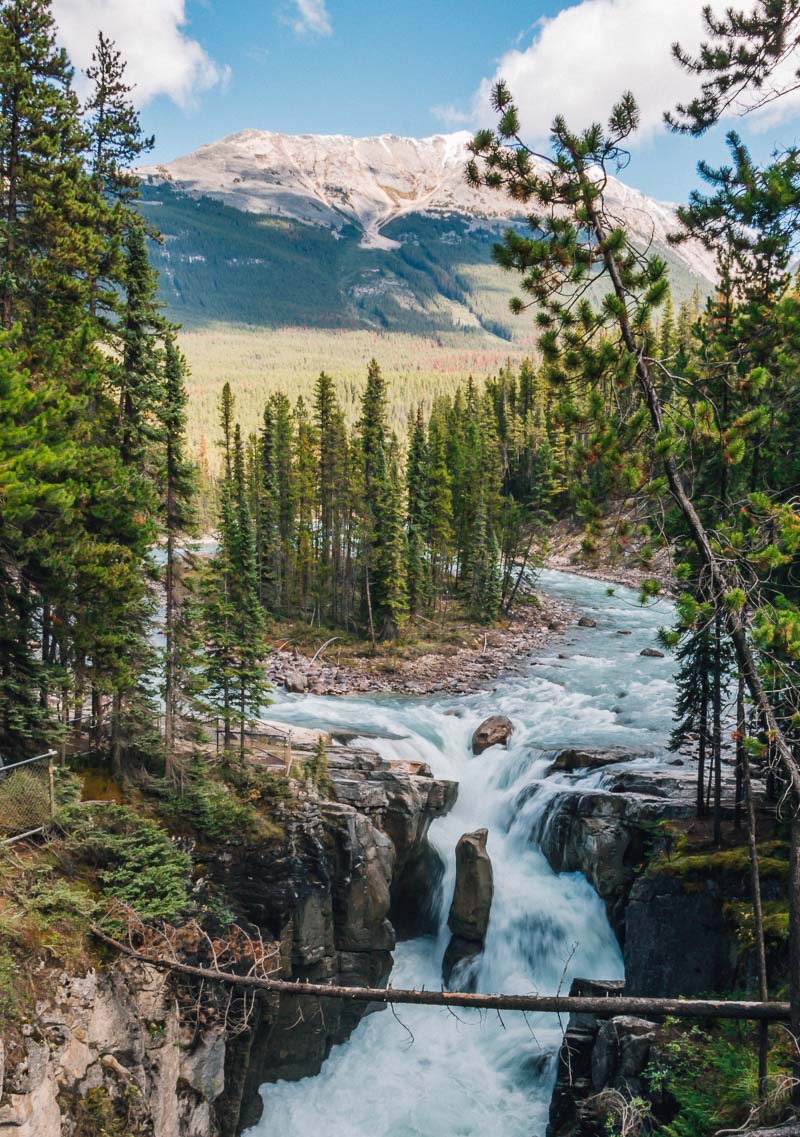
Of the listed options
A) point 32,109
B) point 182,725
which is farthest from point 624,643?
point 32,109

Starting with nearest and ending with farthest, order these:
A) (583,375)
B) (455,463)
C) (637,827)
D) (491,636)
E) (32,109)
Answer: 1. (583,375)
2. (32,109)
3. (637,827)
4. (491,636)
5. (455,463)

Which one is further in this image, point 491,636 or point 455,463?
point 455,463

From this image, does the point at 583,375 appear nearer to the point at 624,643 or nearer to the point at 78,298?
the point at 78,298

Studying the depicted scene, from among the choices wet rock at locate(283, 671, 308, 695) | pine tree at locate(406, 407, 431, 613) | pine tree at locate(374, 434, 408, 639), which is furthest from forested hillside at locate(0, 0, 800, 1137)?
pine tree at locate(406, 407, 431, 613)

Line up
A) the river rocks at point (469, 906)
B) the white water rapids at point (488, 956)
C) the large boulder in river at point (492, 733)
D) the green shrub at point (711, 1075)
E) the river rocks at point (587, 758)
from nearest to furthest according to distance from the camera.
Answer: the green shrub at point (711, 1075)
the white water rapids at point (488, 956)
the river rocks at point (469, 906)
the river rocks at point (587, 758)
the large boulder in river at point (492, 733)

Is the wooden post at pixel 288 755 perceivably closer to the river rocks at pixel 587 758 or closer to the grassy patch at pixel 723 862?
the river rocks at pixel 587 758

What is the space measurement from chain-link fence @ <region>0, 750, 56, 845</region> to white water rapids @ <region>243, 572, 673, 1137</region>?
931 centimetres

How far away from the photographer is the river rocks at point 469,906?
65.5 ft

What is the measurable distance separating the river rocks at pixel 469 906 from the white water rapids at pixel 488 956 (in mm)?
384

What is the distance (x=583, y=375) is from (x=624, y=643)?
36.9 meters

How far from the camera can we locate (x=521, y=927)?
64.5 ft

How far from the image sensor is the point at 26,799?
532 inches

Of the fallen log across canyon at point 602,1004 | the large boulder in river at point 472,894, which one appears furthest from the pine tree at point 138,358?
the large boulder in river at point 472,894

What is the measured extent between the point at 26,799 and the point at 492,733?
18147 mm
